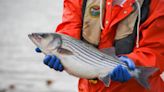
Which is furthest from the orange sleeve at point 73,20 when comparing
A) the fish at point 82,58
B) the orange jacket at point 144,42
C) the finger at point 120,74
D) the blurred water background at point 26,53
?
the blurred water background at point 26,53

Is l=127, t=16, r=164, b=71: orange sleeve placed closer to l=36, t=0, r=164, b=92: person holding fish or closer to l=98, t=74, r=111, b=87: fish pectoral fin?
l=36, t=0, r=164, b=92: person holding fish

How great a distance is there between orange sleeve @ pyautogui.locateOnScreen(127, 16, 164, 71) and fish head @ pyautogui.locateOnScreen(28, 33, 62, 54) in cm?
62

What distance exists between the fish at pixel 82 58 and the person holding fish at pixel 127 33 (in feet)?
0.25

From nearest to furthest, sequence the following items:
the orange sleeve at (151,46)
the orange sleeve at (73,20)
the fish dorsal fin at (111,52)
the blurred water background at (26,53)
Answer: the fish dorsal fin at (111,52) < the orange sleeve at (151,46) < the orange sleeve at (73,20) < the blurred water background at (26,53)

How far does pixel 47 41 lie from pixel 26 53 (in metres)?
8.47

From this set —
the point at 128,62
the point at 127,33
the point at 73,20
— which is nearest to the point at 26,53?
the point at 73,20

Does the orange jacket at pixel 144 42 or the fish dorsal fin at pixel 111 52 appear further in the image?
the orange jacket at pixel 144 42

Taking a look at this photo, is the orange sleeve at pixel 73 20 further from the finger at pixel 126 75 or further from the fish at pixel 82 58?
the finger at pixel 126 75

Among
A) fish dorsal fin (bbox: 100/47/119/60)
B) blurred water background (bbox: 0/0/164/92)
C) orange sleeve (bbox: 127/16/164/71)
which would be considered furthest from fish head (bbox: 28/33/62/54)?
blurred water background (bbox: 0/0/164/92)

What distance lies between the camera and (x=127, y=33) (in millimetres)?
5691

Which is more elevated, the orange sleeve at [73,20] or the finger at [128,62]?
the orange sleeve at [73,20]

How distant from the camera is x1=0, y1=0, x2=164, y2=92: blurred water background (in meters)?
11.0

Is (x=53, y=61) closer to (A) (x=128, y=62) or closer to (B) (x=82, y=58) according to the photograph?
(B) (x=82, y=58)

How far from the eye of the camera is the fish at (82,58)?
5.43 metres
